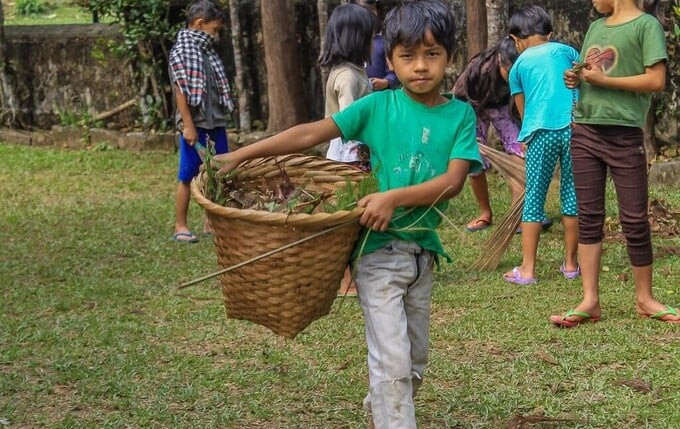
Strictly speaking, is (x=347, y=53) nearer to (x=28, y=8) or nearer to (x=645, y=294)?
(x=645, y=294)

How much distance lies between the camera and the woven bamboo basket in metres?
3.59

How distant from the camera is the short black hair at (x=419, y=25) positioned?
150 inches

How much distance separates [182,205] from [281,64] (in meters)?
2.99

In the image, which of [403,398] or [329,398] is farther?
[329,398]

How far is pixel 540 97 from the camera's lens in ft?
21.3

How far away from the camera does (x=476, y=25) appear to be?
9562 millimetres

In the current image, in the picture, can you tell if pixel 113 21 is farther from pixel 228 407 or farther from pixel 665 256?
pixel 228 407

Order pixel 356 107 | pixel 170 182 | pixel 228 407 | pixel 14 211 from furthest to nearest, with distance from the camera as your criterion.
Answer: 1. pixel 170 182
2. pixel 14 211
3. pixel 228 407
4. pixel 356 107

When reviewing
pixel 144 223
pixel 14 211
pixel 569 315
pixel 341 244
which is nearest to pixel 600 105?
pixel 569 315

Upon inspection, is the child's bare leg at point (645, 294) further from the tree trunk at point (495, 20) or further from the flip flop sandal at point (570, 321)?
the tree trunk at point (495, 20)

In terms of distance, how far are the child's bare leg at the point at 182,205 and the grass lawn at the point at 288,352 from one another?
0.55ft

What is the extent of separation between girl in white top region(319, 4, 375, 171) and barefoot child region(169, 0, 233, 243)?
182 cm

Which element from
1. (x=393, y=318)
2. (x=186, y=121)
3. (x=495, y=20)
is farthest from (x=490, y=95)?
(x=393, y=318)

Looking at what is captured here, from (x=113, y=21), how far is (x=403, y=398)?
9223 millimetres
